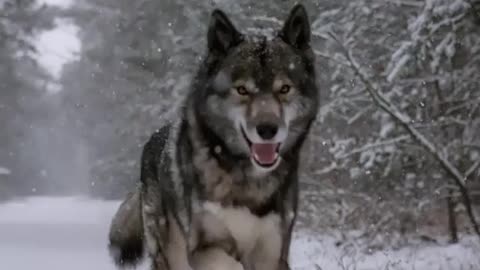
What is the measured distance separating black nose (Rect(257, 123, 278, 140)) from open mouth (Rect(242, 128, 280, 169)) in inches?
6.4

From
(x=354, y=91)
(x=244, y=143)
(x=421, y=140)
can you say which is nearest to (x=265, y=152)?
(x=244, y=143)

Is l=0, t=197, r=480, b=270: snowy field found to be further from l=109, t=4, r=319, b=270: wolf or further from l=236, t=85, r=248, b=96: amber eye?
l=236, t=85, r=248, b=96: amber eye

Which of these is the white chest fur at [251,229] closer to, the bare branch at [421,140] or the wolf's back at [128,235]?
the wolf's back at [128,235]

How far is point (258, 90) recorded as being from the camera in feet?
18.0

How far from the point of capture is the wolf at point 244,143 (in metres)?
5.53

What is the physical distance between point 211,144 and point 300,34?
3.65 feet

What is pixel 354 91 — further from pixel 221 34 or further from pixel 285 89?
pixel 285 89

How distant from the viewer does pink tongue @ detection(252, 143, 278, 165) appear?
5.50m

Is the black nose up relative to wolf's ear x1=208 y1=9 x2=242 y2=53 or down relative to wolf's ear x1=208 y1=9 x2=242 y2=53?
down

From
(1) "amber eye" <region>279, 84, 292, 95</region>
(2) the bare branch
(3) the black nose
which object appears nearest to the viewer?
(3) the black nose

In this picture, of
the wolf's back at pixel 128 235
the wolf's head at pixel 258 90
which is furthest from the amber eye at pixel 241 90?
the wolf's back at pixel 128 235

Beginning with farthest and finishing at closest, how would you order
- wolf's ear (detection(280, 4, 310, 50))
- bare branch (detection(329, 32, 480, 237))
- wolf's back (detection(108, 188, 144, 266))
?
1. bare branch (detection(329, 32, 480, 237))
2. wolf's back (detection(108, 188, 144, 266))
3. wolf's ear (detection(280, 4, 310, 50))

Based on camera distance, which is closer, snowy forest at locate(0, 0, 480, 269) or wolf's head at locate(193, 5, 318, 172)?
wolf's head at locate(193, 5, 318, 172)

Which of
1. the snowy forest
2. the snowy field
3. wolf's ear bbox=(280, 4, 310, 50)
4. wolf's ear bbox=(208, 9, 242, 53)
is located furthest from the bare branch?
wolf's ear bbox=(208, 9, 242, 53)
